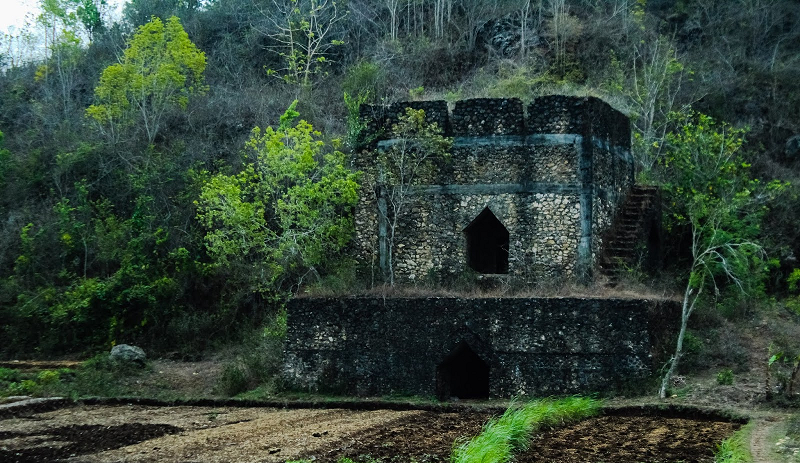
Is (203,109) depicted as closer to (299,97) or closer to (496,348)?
(299,97)

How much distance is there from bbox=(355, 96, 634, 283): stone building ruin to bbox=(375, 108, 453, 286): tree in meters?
0.14

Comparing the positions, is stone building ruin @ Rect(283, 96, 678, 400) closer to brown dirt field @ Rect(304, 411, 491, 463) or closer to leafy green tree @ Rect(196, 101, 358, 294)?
leafy green tree @ Rect(196, 101, 358, 294)

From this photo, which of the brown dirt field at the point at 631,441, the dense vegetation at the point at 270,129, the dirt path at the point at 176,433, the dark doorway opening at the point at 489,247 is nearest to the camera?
the brown dirt field at the point at 631,441

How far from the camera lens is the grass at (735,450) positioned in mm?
10961

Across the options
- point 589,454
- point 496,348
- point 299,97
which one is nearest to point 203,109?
point 299,97

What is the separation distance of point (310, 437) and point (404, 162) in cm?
867

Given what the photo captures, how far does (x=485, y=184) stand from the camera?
20.3 metres

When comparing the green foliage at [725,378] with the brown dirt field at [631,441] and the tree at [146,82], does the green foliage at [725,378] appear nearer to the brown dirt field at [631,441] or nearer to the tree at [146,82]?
the brown dirt field at [631,441]

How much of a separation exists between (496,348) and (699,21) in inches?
960

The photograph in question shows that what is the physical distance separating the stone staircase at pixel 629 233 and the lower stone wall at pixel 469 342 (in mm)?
1650

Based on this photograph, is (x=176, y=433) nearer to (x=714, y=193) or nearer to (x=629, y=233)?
(x=629, y=233)

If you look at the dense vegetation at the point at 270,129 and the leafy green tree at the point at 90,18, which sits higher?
the leafy green tree at the point at 90,18

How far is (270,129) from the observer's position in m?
21.9

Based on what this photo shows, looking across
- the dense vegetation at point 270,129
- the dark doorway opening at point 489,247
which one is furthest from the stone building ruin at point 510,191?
the dense vegetation at point 270,129
